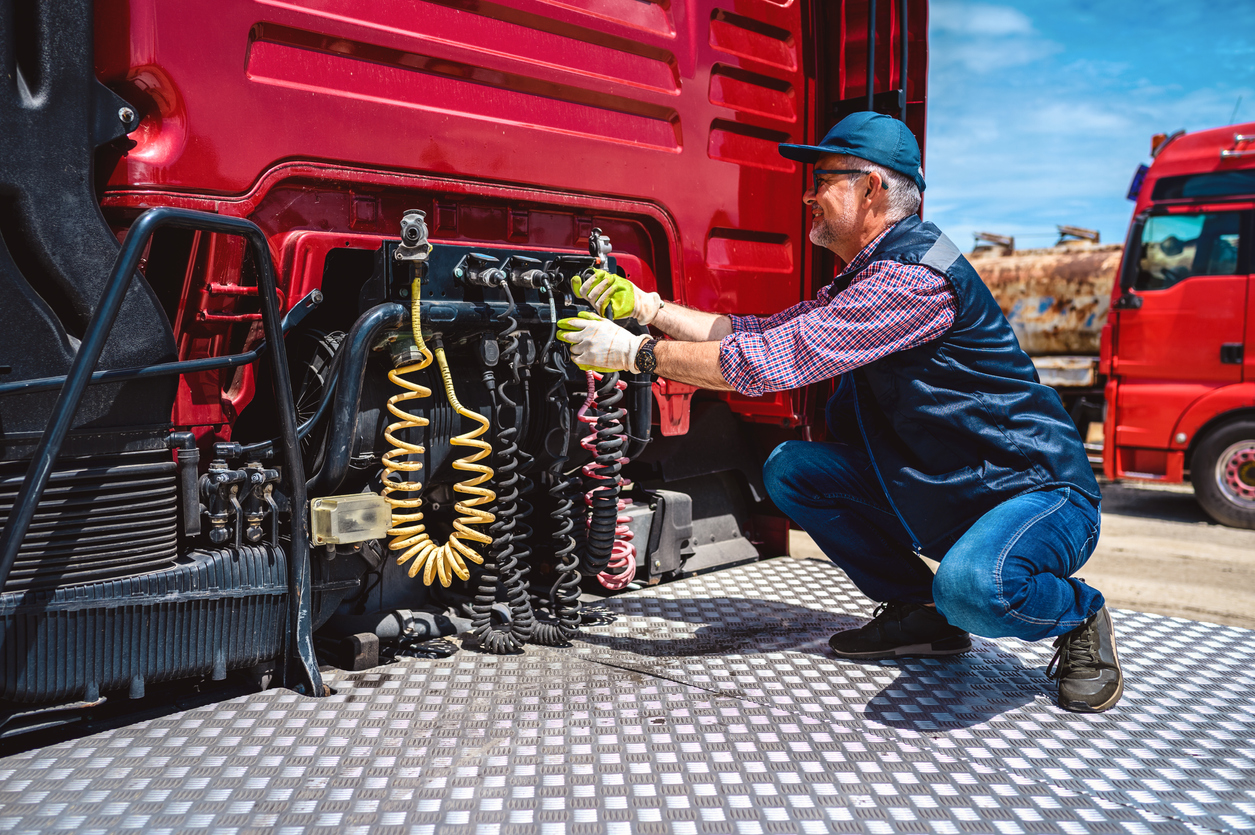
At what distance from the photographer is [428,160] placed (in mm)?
2262

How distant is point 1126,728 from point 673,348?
125 centimetres

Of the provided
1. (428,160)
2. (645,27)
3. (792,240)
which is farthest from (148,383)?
(792,240)

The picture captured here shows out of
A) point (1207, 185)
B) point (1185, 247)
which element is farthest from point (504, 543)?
→ point (1207, 185)

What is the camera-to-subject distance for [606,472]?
8.07 ft

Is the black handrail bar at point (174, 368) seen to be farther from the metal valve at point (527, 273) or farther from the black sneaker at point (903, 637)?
the black sneaker at point (903, 637)

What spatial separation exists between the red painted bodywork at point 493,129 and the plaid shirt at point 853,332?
0.72 m

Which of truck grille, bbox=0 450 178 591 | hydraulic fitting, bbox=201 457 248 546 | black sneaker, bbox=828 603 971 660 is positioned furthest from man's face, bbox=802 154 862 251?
truck grille, bbox=0 450 178 591

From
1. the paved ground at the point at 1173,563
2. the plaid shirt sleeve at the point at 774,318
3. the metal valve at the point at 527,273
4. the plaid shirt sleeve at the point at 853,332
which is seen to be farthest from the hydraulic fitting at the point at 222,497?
the paved ground at the point at 1173,563

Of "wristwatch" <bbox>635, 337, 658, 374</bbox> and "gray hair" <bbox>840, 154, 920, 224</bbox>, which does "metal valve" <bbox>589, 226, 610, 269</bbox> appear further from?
"gray hair" <bbox>840, 154, 920, 224</bbox>

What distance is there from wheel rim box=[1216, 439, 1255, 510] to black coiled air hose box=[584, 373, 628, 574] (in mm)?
5870

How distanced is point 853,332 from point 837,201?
1.47 ft

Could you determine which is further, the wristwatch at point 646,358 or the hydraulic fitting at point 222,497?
the wristwatch at point 646,358

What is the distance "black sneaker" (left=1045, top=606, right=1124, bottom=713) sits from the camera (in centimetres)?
205

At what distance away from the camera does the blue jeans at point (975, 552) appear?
2053 mm
